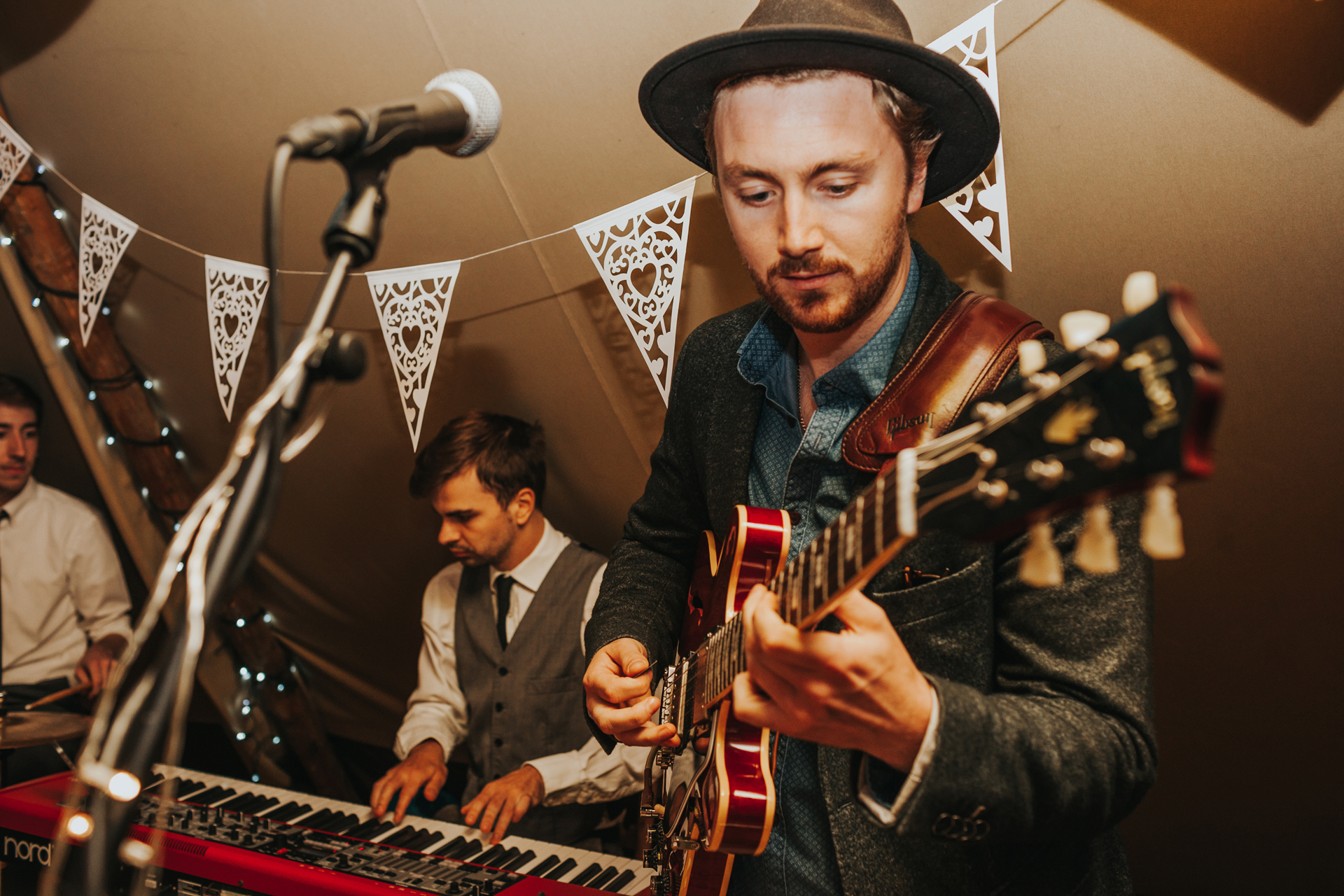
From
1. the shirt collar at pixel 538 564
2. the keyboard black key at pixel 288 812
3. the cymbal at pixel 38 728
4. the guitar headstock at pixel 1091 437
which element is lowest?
the keyboard black key at pixel 288 812

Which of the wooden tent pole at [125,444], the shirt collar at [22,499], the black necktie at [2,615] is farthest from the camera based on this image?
the shirt collar at [22,499]

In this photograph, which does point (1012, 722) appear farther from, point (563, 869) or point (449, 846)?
point (449, 846)

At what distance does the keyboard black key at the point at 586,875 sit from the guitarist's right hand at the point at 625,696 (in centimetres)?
59

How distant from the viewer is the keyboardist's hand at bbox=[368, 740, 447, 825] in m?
2.19

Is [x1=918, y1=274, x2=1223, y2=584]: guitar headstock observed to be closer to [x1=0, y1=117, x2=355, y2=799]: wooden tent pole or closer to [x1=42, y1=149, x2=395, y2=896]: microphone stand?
[x1=42, y1=149, x2=395, y2=896]: microphone stand

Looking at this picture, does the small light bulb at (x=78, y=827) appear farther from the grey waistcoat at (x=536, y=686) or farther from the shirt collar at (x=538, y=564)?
the shirt collar at (x=538, y=564)

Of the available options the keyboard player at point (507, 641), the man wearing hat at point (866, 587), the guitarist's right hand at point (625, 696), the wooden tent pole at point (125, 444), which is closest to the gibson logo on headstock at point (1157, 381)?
the man wearing hat at point (866, 587)

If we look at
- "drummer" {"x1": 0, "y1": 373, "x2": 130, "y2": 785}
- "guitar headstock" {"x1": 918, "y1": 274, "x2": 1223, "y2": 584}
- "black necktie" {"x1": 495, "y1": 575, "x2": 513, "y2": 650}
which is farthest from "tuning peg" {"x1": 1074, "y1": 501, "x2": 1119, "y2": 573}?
"drummer" {"x1": 0, "y1": 373, "x2": 130, "y2": 785}

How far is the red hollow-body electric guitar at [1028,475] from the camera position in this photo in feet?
1.93

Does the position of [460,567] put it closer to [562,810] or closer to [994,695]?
[562,810]

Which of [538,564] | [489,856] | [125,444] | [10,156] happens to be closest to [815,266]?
[489,856]

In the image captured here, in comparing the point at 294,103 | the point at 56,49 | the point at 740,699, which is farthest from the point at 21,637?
the point at 740,699

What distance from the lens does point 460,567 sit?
297 centimetres

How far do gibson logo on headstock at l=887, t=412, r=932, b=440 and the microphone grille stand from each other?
0.63 meters
